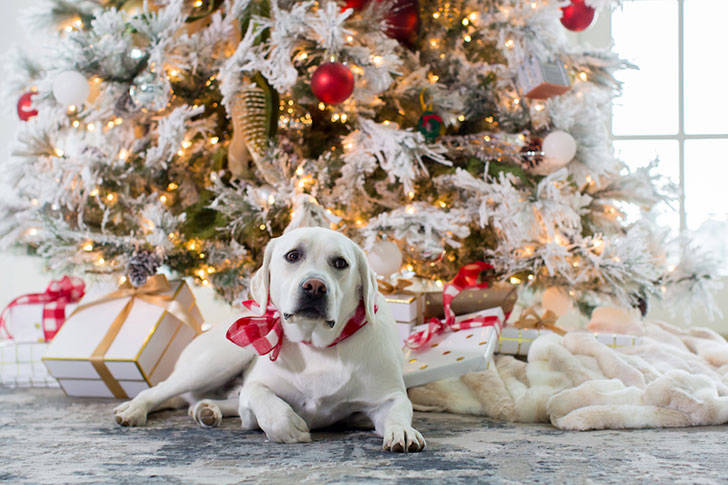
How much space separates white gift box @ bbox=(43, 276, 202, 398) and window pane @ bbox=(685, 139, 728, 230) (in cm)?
305

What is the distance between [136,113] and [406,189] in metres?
0.87

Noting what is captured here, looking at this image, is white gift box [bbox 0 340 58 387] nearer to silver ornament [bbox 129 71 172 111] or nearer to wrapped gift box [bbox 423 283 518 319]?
silver ornament [bbox 129 71 172 111]

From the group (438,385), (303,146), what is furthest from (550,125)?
(438,385)

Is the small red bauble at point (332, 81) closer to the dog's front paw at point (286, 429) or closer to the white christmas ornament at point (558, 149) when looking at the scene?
the white christmas ornament at point (558, 149)

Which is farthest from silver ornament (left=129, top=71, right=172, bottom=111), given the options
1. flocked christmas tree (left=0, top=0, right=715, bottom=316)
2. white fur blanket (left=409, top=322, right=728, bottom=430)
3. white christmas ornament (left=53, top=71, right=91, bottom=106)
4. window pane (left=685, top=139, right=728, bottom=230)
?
window pane (left=685, top=139, right=728, bottom=230)

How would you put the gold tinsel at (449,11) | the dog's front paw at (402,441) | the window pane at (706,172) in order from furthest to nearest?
the window pane at (706,172) → the gold tinsel at (449,11) → the dog's front paw at (402,441)

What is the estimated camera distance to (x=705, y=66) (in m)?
3.65

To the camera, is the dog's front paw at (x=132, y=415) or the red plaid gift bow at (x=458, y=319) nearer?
the dog's front paw at (x=132, y=415)

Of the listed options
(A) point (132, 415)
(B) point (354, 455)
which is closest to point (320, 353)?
(B) point (354, 455)

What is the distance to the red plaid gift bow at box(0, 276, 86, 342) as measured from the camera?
77.5 inches

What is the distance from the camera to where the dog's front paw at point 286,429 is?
1.06m

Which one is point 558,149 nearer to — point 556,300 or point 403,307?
point 556,300

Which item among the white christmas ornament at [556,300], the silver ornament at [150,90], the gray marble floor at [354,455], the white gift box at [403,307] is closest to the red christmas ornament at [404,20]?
the silver ornament at [150,90]

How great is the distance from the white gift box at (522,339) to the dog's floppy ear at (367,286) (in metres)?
0.77
